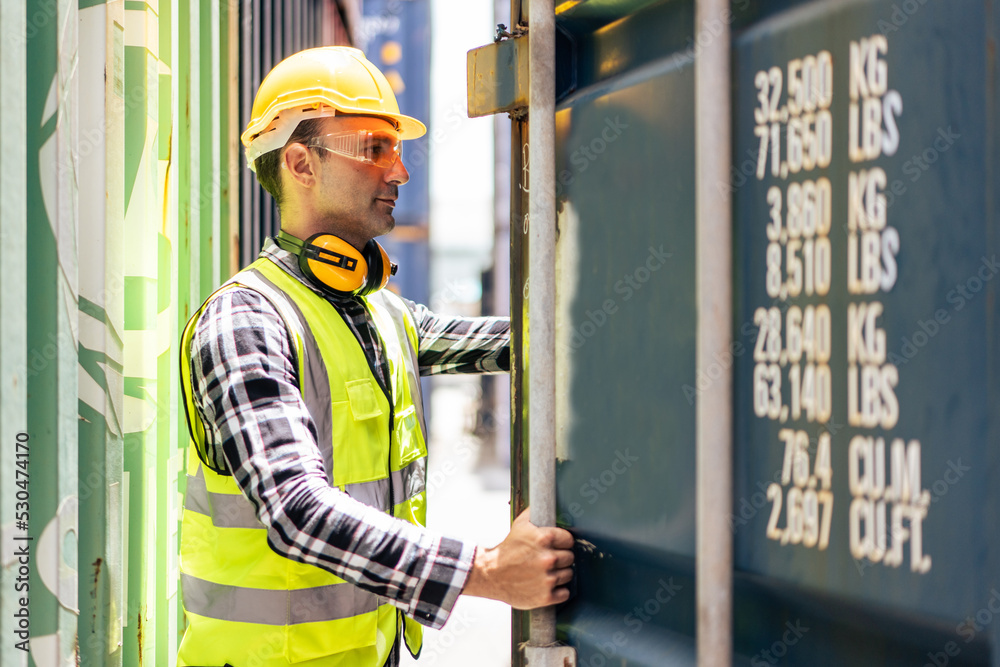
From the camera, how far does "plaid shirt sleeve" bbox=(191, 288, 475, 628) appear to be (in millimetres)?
1406

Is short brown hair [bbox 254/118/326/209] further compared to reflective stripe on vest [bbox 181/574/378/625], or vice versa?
short brown hair [bbox 254/118/326/209]

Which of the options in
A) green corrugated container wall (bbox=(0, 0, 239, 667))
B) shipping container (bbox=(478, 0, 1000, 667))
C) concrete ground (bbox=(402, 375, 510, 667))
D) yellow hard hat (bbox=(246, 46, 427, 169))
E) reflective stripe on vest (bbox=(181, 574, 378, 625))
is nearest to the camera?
shipping container (bbox=(478, 0, 1000, 667))

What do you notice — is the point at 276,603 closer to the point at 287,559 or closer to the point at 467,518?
the point at 287,559

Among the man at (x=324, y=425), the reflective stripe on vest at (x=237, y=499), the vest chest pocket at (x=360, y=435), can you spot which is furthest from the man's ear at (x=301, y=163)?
the reflective stripe on vest at (x=237, y=499)

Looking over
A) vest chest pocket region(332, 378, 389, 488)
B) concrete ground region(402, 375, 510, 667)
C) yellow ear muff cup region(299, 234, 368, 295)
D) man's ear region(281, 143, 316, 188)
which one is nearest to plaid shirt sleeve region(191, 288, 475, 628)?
vest chest pocket region(332, 378, 389, 488)

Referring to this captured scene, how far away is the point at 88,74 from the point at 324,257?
691 mm

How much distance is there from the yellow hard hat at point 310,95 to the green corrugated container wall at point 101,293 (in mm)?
343

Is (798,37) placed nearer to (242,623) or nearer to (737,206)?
(737,206)

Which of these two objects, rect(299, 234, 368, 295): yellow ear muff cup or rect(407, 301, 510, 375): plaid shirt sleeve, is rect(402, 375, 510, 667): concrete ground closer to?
rect(407, 301, 510, 375): plaid shirt sleeve

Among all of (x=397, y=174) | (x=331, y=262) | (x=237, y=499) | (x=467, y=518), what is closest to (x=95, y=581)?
(x=237, y=499)

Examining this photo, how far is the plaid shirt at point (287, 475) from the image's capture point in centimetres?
141

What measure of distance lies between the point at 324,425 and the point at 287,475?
25 cm

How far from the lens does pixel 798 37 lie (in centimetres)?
102

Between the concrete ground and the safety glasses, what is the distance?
0.99 m
